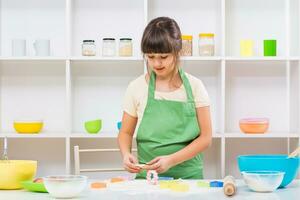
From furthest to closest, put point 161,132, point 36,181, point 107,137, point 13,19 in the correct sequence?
point 13,19 < point 107,137 < point 161,132 < point 36,181

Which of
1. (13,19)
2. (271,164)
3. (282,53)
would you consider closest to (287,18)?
(282,53)

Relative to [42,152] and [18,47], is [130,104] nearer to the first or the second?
[18,47]

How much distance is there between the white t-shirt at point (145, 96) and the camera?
8.52ft

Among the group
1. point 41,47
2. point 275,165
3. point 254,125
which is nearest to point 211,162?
point 254,125

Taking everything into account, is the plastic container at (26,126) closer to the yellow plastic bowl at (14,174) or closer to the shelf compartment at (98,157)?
the shelf compartment at (98,157)

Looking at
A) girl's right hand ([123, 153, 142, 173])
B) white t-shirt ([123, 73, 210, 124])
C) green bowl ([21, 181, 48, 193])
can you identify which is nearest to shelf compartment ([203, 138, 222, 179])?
white t-shirt ([123, 73, 210, 124])

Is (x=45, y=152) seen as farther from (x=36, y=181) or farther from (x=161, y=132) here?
(x=36, y=181)

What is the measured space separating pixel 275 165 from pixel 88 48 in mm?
1891

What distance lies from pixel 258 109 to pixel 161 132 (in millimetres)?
1667

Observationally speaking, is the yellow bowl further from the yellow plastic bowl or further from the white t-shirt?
the yellow plastic bowl

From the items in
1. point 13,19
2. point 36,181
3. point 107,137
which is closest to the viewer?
point 36,181

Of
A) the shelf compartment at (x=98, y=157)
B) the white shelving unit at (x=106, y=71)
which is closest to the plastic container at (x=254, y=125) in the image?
the white shelving unit at (x=106, y=71)

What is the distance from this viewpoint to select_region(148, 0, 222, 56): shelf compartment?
4035 mm

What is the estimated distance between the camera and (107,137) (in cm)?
373
